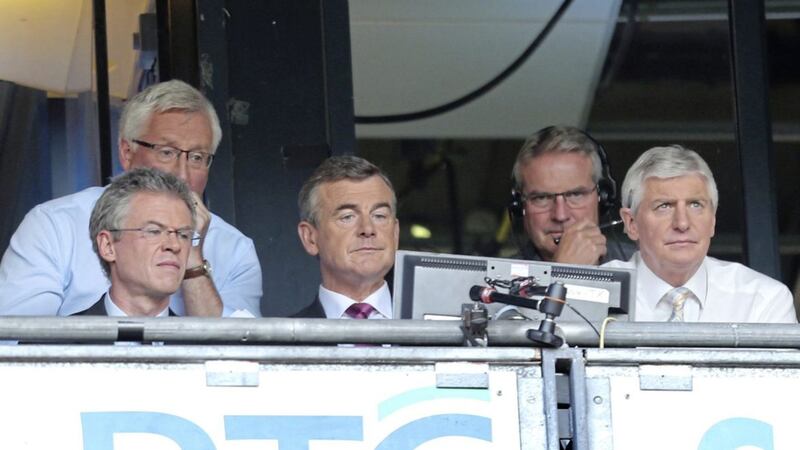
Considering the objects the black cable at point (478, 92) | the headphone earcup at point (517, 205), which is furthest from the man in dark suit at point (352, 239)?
the black cable at point (478, 92)

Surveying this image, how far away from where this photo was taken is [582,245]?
539 centimetres

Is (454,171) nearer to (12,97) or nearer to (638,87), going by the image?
(638,87)

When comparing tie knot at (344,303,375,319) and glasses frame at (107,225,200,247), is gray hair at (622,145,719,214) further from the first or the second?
glasses frame at (107,225,200,247)

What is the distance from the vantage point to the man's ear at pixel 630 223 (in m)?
5.18

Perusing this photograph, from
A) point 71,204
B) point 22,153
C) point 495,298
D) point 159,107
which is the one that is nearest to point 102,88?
point 22,153

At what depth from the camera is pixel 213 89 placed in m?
6.54

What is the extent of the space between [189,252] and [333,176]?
2.09 feet

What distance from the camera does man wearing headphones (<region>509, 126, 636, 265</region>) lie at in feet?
18.5

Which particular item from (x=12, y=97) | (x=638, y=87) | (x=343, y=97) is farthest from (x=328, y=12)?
(x=638, y=87)

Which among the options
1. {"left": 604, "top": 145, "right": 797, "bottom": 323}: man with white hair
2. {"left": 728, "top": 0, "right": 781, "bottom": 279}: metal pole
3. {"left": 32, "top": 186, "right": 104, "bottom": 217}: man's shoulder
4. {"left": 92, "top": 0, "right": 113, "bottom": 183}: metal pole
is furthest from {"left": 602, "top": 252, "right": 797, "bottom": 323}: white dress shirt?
{"left": 92, "top": 0, "right": 113, "bottom": 183}: metal pole

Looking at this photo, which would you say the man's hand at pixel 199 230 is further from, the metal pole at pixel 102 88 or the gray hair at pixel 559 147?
the metal pole at pixel 102 88

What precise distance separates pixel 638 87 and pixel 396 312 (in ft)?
13.8

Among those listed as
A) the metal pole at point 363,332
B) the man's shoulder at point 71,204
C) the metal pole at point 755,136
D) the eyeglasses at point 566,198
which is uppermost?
the metal pole at point 755,136

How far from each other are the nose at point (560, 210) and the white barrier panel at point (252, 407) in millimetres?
2152
